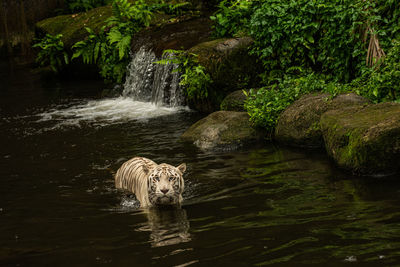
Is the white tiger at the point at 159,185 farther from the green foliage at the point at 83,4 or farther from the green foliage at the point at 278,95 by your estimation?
the green foliage at the point at 83,4

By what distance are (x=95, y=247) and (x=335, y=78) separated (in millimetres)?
7340

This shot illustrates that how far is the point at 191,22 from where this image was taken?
17.2m

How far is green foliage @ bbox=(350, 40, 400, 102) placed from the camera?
401 inches

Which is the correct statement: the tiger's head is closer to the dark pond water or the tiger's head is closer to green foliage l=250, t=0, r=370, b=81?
the dark pond water

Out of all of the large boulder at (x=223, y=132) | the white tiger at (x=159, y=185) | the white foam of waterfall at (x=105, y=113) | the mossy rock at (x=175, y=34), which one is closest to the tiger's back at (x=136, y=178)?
the white tiger at (x=159, y=185)

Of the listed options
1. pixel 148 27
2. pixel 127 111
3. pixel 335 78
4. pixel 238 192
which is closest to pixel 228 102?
pixel 335 78

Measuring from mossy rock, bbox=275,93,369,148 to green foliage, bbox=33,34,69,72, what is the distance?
37.9 feet

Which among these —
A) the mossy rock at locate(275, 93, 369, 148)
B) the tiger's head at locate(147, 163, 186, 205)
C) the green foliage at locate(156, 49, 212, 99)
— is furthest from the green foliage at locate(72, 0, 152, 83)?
the tiger's head at locate(147, 163, 186, 205)

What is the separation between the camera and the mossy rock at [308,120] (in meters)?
9.99

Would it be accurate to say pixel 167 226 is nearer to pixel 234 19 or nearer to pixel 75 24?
pixel 234 19

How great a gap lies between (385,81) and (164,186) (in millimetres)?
5253

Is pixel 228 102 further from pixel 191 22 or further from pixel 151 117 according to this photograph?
pixel 191 22

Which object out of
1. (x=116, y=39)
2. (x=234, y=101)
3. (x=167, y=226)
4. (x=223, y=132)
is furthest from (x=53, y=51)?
(x=167, y=226)

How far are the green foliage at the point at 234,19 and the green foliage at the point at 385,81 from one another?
424cm
